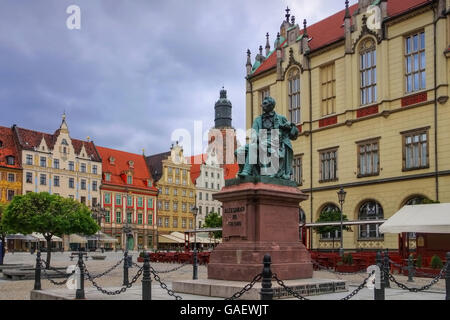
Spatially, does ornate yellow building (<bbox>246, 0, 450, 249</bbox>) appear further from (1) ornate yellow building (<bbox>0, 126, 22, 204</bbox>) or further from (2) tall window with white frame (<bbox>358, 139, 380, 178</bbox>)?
(1) ornate yellow building (<bbox>0, 126, 22, 204</bbox>)

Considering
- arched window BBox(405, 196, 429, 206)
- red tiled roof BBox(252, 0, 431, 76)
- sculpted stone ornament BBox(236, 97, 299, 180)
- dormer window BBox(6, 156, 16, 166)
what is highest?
red tiled roof BBox(252, 0, 431, 76)

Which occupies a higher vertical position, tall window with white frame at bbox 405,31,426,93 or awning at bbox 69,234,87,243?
tall window with white frame at bbox 405,31,426,93

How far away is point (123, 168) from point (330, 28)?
46.7 meters

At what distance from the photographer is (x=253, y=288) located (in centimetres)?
1111

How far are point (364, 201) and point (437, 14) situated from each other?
38.1 feet

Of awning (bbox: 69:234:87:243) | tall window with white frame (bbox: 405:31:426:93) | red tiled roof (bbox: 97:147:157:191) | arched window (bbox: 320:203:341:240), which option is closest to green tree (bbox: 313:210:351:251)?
arched window (bbox: 320:203:341:240)

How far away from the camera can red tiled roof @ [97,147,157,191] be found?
3056 inches

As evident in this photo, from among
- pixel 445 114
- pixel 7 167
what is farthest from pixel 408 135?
pixel 7 167

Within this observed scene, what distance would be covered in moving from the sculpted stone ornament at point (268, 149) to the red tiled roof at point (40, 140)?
2287 inches

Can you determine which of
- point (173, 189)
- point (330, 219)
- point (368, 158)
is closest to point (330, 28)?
point (368, 158)

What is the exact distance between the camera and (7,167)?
64.4 m

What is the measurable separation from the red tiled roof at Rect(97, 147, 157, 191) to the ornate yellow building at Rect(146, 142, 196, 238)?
5.46 feet

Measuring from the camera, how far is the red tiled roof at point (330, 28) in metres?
33.0
